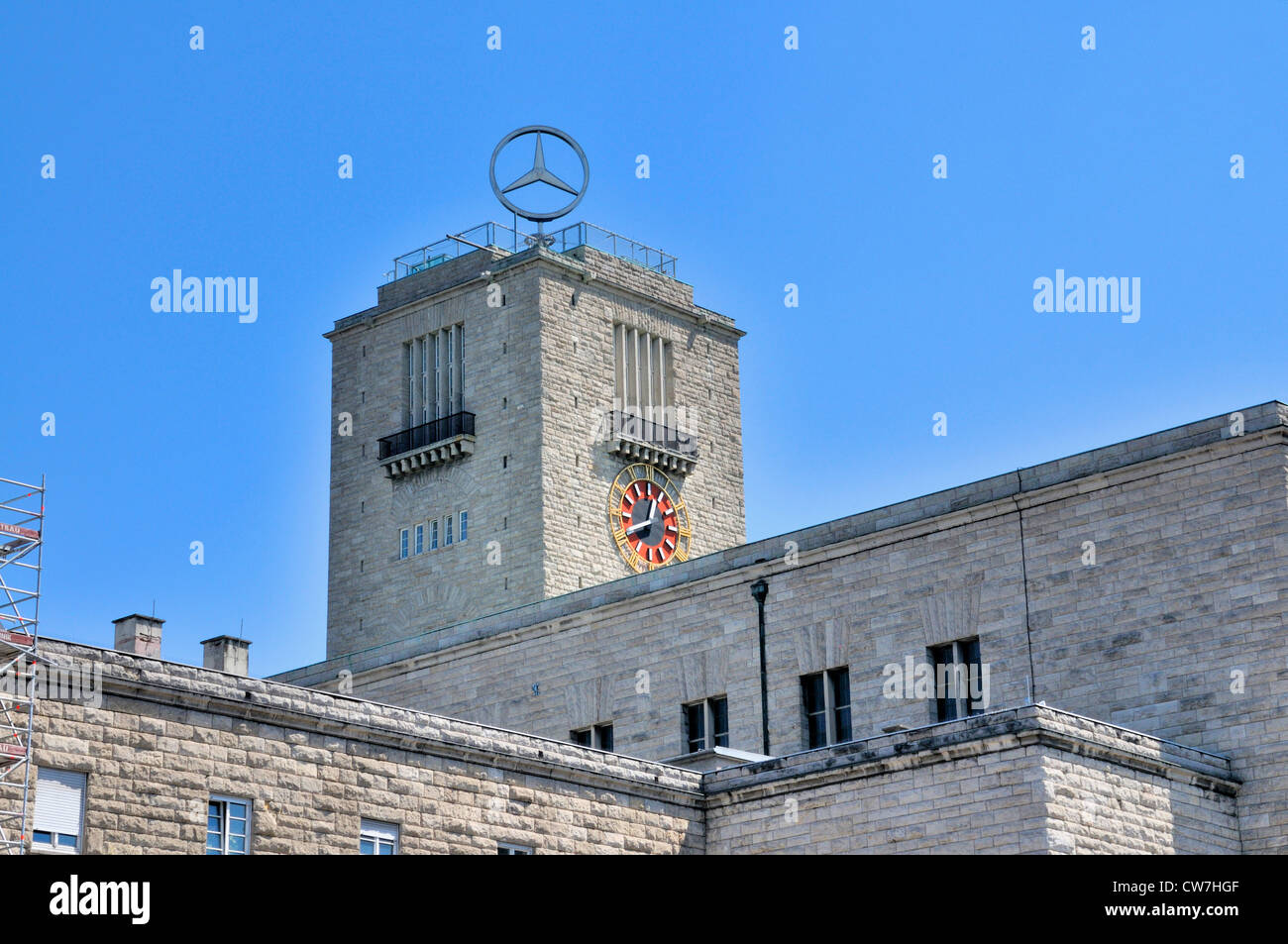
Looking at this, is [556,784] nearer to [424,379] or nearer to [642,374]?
[424,379]

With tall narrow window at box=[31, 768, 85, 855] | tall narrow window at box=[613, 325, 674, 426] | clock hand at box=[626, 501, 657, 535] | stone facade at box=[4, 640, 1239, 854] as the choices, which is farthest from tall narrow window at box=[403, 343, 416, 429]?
tall narrow window at box=[31, 768, 85, 855]

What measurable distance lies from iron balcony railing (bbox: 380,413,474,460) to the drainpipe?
18.2 meters

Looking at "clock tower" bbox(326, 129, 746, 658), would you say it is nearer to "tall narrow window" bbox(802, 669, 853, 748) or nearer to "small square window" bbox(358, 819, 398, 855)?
"tall narrow window" bbox(802, 669, 853, 748)

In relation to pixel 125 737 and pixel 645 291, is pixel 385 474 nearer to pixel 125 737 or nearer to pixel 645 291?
pixel 645 291

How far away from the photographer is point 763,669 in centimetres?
4391

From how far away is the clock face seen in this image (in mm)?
61125

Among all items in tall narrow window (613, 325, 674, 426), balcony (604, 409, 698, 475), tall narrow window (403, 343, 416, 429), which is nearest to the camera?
balcony (604, 409, 698, 475)

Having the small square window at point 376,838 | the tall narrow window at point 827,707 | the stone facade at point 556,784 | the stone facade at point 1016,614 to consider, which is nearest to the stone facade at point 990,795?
the stone facade at point 556,784

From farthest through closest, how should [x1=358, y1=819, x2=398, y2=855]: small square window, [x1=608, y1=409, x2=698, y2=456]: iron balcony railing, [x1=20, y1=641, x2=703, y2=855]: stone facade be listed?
1. [x1=608, y1=409, x2=698, y2=456]: iron balcony railing
2. [x1=358, y1=819, x2=398, y2=855]: small square window
3. [x1=20, y1=641, x2=703, y2=855]: stone facade

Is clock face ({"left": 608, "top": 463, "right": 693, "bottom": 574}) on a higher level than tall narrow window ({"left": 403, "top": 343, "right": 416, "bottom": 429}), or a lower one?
lower

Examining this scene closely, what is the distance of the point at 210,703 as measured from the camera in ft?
100

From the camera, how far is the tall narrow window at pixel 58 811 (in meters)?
28.2
